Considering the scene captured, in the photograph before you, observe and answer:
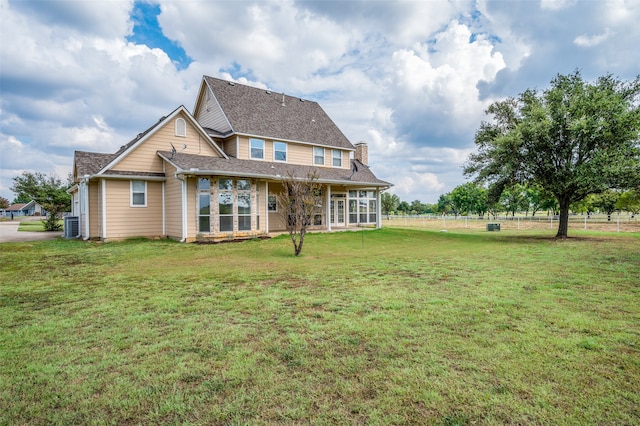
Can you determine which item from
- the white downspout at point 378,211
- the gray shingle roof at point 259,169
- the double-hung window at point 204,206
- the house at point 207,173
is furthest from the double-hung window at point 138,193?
the white downspout at point 378,211

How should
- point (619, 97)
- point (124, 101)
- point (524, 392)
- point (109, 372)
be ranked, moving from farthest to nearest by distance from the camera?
point (124, 101) < point (619, 97) < point (109, 372) < point (524, 392)

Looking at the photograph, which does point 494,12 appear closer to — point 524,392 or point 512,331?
point 512,331

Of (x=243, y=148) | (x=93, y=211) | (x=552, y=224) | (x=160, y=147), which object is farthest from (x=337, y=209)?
(x=552, y=224)

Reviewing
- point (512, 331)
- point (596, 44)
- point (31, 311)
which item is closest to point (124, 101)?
point (31, 311)

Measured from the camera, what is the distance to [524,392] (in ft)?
9.01

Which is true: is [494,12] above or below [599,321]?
above

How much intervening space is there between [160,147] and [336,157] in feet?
37.2

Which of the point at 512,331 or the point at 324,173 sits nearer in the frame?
the point at 512,331

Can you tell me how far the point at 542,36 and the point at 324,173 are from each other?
41.6ft

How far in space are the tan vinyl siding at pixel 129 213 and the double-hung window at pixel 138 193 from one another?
0.43ft

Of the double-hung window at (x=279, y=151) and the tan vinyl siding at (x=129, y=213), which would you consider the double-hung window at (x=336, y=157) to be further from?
the tan vinyl siding at (x=129, y=213)

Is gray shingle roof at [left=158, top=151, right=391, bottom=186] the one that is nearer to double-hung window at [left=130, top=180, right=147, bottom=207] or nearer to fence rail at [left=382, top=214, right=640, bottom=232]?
double-hung window at [left=130, top=180, right=147, bottom=207]

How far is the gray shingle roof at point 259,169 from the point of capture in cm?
1495

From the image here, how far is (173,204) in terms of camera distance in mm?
15727
